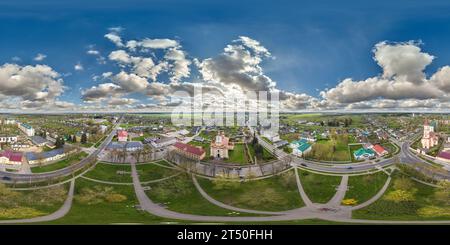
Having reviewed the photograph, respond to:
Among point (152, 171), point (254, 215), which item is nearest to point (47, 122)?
point (152, 171)

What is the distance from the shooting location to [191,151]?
1364 centimetres

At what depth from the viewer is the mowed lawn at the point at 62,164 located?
13.2 meters

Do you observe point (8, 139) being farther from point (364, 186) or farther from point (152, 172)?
point (364, 186)

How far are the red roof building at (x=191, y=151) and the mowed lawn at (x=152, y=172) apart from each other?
80 centimetres

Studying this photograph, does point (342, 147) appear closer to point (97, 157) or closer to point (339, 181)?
point (339, 181)

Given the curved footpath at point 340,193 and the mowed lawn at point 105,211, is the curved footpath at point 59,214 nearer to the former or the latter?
the mowed lawn at point 105,211

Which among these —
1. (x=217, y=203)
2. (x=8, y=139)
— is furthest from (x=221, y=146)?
(x=8, y=139)

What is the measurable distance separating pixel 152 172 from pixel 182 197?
161 centimetres

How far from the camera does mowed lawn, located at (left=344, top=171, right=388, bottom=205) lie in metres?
12.6

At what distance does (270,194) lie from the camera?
1283 cm

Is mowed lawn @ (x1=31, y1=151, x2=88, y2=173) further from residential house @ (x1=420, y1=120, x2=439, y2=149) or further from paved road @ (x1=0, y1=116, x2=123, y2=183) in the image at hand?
residential house @ (x1=420, y1=120, x2=439, y2=149)

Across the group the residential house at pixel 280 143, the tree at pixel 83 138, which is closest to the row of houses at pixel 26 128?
the tree at pixel 83 138

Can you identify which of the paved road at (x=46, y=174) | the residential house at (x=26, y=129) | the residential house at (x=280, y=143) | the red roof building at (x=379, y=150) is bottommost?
the paved road at (x=46, y=174)

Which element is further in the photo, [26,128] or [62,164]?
[26,128]
